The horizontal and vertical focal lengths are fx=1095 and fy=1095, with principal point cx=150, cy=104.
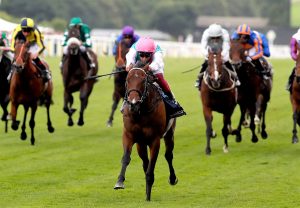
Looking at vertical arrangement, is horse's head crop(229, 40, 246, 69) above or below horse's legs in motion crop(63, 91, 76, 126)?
above

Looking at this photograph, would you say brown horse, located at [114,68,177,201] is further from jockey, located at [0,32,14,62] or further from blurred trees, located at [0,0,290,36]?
blurred trees, located at [0,0,290,36]

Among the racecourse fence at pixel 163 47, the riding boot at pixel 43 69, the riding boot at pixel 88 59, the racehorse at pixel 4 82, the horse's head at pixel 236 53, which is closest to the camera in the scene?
the horse's head at pixel 236 53

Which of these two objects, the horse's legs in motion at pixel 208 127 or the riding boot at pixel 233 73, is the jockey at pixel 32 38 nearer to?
the horse's legs in motion at pixel 208 127

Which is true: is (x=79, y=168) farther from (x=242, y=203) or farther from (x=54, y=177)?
(x=242, y=203)

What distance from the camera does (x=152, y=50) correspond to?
37.9ft

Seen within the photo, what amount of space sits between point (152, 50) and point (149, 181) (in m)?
1.38

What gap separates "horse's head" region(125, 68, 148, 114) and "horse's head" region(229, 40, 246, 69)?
6.79m

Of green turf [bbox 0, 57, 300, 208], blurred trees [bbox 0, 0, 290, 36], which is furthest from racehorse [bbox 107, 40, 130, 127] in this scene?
blurred trees [bbox 0, 0, 290, 36]

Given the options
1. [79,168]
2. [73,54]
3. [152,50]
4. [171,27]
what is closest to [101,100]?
[73,54]

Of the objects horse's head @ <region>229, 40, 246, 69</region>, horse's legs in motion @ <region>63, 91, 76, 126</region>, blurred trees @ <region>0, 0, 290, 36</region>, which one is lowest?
blurred trees @ <region>0, 0, 290, 36</region>

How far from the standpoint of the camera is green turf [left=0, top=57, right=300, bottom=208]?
11.7m

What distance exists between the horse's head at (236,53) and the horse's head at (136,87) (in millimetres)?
6788

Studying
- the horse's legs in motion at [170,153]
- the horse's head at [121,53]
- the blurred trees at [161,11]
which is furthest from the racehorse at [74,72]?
the blurred trees at [161,11]

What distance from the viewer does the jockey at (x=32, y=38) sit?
699 inches
